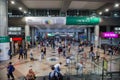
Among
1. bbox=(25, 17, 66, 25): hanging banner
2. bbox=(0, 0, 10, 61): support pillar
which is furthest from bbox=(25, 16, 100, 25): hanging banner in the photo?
bbox=(0, 0, 10, 61): support pillar

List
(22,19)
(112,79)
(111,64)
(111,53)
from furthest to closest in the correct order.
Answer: (22,19) < (111,53) < (111,64) < (112,79)

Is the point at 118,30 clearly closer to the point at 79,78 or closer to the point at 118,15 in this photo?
the point at 118,15

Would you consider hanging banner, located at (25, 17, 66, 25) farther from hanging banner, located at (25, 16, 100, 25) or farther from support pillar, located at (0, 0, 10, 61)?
support pillar, located at (0, 0, 10, 61)

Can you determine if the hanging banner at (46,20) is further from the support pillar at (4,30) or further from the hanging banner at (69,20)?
the support pillar at (4,30)

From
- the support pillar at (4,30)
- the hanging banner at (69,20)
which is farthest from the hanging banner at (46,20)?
the support pillar at (4,30)

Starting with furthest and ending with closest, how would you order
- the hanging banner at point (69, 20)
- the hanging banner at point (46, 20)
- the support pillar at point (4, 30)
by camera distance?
the hanging banner at point (46, 20) < the hanging banner at point (69, 20) < the support pillar at point (4, 30)

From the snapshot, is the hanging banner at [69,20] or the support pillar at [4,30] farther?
the hanging banner at [69,20]

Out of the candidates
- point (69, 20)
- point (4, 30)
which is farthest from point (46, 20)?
point (4, 30)

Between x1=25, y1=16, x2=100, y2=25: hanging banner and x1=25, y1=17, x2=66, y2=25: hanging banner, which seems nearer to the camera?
x1=25, y1=16, x2=100, y2=25: hanging banner

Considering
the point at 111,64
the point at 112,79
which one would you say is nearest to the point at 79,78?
the point at 112,79

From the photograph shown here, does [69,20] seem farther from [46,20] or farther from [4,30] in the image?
[4,30]

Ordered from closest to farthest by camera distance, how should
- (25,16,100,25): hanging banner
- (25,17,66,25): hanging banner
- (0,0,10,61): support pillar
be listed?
(0,0,10,61): support pillar
(25,16,100,25): hanging banner
(25,17,66,25): hanging banner

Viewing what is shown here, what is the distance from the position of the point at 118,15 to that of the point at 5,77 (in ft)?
80.4

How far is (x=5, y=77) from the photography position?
527 inches
